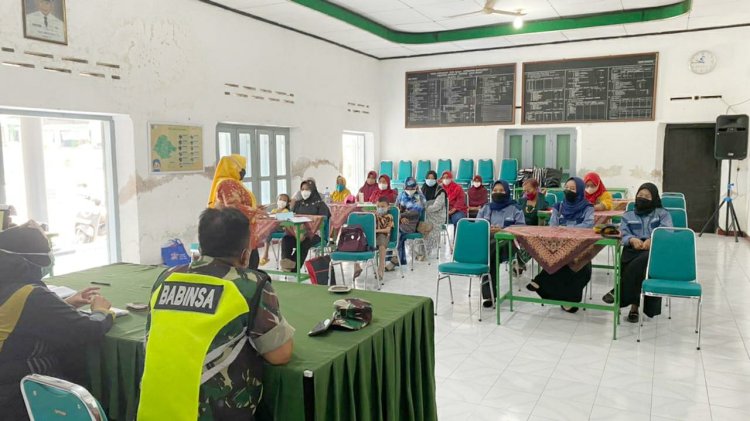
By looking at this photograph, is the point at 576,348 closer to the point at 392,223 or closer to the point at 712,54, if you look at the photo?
the point at 392,223

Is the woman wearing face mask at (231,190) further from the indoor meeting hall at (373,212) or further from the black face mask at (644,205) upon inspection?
the black face mask at (644,205)

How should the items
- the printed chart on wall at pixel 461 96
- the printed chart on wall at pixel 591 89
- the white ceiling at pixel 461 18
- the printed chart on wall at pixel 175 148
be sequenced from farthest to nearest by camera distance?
the printed chart on wall at pixel 461 96 → the printed chart on wall at pixel 591 89 → the white ceiling at pixel 461 18 → the printed chart on wall at pixel 175 148

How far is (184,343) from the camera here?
167 cm

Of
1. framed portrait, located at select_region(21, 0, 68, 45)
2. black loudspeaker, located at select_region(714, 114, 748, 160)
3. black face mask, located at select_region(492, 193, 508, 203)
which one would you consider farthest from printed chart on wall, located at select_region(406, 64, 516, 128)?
framed portrait, located at select_region(21, 0, 68, 45)

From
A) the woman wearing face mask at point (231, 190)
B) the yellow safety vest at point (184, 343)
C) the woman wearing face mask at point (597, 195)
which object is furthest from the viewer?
the woman wearing face mask at point (597, 195)

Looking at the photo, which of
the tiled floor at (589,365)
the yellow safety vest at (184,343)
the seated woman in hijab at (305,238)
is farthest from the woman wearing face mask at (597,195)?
the yellow safety vest at (184,343)

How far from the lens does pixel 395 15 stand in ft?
28.5

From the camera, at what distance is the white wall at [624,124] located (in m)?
9.03

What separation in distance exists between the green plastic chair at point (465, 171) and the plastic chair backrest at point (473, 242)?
5.92 m

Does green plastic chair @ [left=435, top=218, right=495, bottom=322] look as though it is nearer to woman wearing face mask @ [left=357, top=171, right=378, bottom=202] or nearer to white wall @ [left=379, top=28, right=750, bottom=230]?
woman wearing face mask @ [left=357, top=171, right=378, bottom=202]

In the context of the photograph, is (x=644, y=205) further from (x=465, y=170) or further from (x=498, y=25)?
(x=465, y=170)

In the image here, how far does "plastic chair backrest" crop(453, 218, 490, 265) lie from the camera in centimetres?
484

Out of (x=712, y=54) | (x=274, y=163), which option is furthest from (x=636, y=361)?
(x=712, y=54)

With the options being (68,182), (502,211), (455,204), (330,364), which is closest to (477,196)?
(455,204)
